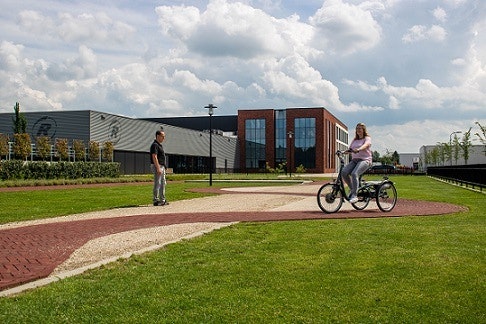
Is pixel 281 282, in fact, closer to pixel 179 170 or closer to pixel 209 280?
pixel 209 280

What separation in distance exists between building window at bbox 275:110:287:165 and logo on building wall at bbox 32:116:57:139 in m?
45.9

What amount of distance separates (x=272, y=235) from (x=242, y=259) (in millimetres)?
1932

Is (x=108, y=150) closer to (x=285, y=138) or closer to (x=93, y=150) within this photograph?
(x=93, y=150)

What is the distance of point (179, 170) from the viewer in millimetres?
69562

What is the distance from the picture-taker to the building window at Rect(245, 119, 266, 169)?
90.1 meters

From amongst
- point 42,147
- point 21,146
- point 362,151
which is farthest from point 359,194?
point 42,147

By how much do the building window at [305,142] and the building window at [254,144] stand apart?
21.5ft

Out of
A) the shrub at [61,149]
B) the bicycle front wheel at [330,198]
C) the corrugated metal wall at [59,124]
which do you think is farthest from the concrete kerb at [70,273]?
the corrugated metal wall at [59,124]

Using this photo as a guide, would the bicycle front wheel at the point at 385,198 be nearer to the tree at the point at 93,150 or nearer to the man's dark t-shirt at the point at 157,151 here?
the man's dark t-shirt at the point at 157,151

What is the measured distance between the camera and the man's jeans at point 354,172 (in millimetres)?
11367

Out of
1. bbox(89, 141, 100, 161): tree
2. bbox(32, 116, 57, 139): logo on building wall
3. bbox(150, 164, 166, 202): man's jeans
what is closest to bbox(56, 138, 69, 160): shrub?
Answer: bbox(89, 141, 100, 161): tree

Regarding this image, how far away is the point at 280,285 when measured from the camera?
15.7ft

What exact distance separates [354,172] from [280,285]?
7.04 m

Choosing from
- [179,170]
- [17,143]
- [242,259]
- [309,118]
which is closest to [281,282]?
[242,259]
